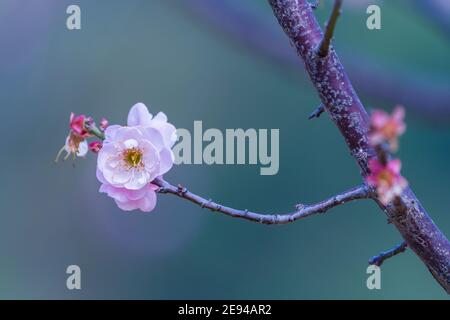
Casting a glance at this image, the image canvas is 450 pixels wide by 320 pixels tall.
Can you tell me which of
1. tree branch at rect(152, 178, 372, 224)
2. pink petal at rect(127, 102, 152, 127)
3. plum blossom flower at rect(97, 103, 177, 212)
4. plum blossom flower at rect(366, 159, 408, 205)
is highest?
pink petal at rect(127, 102, 152, 127)

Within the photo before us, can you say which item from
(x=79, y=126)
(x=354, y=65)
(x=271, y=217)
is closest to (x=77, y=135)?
(x=79, y=126)

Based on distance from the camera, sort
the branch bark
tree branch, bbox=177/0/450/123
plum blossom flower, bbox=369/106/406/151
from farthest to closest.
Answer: tree branch, bbox=177/0/450/123, the branch bark, plum blossom flower, bbox=369/106/406/151

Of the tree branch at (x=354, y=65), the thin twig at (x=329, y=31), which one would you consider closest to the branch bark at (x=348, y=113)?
the thin twig at (x=329, y=31)

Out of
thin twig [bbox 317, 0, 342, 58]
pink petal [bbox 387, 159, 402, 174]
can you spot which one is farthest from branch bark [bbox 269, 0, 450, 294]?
pink petal [bbox 387, 159, 402, 174]

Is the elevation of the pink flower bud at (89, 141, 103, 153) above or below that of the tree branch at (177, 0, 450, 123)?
below

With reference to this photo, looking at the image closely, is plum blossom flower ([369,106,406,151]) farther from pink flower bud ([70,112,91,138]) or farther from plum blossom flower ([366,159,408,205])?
pink flower bud ([70,112,91,138])

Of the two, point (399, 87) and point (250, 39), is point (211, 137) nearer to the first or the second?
point (250, 39)

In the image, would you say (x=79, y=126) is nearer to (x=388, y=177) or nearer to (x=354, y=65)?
(x=388, y=177)
